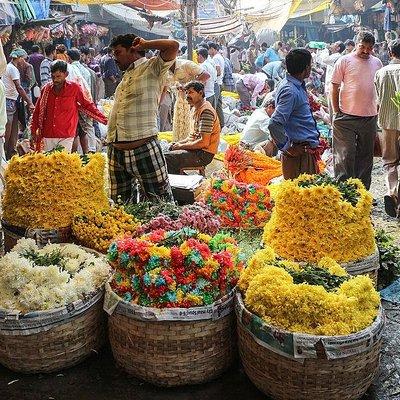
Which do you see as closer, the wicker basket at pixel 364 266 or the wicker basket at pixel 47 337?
the wicker basket at pixel 47 337

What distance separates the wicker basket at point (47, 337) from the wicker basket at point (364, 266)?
1.61 metres

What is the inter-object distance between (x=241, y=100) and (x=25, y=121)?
6337 millimetres

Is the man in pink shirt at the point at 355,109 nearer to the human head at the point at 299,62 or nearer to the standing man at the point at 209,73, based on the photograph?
the human head at the point at 299,62

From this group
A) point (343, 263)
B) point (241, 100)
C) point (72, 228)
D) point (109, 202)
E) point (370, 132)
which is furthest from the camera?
point (241, 100)

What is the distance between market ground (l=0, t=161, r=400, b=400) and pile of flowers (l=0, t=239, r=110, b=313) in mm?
429

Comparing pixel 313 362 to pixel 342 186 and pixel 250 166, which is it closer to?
pixel 342 186

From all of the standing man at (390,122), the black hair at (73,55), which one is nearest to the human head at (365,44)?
the standing man at (390,122)

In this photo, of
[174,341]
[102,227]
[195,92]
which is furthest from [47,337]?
[195,92]

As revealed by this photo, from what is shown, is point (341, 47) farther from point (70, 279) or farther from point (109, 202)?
point (70, 279)

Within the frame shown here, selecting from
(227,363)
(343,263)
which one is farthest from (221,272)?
(343,263)

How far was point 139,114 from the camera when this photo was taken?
4.75 meters

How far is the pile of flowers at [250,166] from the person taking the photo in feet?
22.7

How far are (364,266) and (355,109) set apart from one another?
3.42m

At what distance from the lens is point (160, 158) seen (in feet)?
16.2
